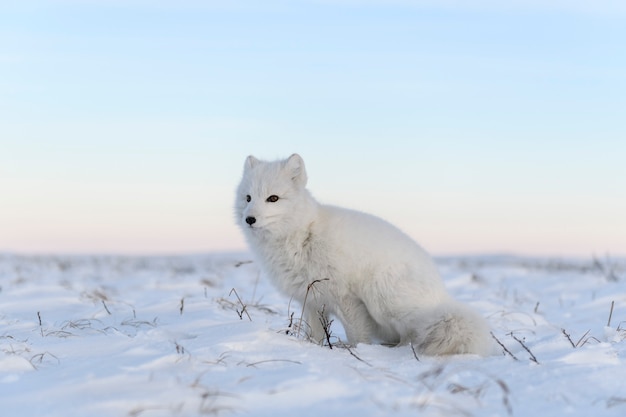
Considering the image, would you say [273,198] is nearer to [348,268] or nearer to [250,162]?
[250,162]

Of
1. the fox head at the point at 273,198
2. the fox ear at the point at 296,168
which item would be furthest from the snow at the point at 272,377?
the fox ear at the point at 296,168

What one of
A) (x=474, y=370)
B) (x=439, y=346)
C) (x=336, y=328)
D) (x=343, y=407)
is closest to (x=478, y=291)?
(x=336, y=328)

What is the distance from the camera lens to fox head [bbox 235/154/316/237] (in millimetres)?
5590

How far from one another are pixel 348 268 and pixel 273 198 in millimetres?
904

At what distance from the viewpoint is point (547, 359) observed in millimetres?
4156

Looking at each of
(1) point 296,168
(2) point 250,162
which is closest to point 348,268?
(1) point 296,168

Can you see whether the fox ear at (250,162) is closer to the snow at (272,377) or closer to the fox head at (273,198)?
the fox head at (273,198)

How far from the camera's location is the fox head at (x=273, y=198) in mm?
5590

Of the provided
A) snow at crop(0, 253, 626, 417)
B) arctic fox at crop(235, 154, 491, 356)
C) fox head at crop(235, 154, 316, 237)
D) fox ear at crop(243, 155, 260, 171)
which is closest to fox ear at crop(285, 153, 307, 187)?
fox head at crop(235, 154, 316, 237)

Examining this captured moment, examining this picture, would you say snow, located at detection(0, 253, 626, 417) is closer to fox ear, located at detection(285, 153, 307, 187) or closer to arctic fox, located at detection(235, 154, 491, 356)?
arctic fox, located at detection(235, 154, 491, 356)

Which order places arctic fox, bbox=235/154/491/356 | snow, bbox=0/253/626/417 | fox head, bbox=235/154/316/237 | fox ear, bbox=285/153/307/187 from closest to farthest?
1. snow, bbox=0/253/626/417
2. arctic fox, bbox=235/154/491/356
3. fox head, bbox=235/154/316/237
4. fox ear, bbox=285/153/307/187

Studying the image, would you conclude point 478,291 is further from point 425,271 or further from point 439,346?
point 439,346

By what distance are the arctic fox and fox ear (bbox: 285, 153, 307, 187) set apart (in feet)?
0.33

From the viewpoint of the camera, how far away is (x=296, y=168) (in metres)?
5.98
